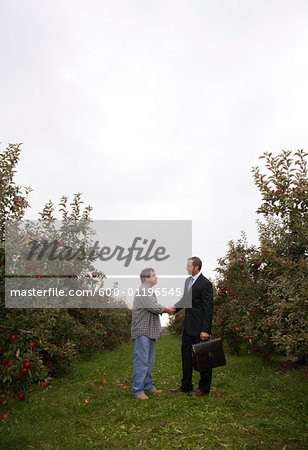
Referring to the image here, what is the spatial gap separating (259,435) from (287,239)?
5.22 meters

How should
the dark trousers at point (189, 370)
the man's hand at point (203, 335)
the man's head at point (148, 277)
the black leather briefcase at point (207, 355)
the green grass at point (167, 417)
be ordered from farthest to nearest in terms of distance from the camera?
the man's head at point (148, 277)
the dark trousers at point (189, 370)
the man's hand at point (203, 335)
the black leather briefcase at point (207, 355)
the green grass at point (167, 417)

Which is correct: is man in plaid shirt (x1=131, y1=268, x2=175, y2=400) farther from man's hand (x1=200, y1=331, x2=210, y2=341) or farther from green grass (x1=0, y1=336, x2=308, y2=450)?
man's hand (x1=200, y1=331, x2=210, y2=341)

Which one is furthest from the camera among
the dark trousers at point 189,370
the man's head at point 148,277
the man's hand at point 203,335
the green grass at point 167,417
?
the man's head at point 148,277

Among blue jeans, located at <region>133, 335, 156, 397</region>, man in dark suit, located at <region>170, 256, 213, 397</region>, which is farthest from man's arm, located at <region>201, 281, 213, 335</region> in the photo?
blue jeans, located at <region>133, 335, 156, 397</region>

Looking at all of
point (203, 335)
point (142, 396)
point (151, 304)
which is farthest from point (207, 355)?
point (142, 396)

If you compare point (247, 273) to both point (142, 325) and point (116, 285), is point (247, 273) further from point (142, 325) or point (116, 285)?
point (116, 285)

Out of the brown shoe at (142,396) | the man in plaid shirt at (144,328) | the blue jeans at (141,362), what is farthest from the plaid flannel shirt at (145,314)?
the brown shoe at (142,396)

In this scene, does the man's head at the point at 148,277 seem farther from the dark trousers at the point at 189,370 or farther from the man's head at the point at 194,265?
the dark trousers at the point at 189,370

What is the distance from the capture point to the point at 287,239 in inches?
360

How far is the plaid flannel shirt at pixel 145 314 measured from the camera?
7.07 metres

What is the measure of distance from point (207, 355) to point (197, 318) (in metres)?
0.73

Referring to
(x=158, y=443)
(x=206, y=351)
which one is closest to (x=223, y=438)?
(x=158, y=443)

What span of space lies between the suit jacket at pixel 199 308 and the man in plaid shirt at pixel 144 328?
19.3 inches

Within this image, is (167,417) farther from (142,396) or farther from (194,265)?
(194,265)
